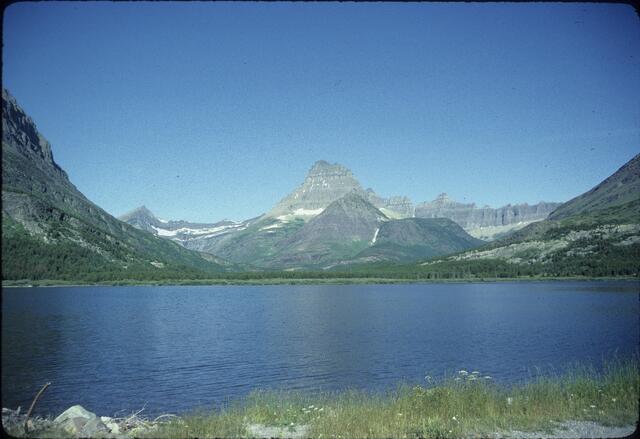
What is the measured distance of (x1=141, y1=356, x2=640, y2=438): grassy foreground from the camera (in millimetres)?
17312

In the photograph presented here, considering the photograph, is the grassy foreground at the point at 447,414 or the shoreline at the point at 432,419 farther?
the grassy foreground at the point at 447,414

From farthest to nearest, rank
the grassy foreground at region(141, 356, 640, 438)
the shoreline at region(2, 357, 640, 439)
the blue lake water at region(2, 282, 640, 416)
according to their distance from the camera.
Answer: the blue lake water at region(2, 282, 640, 416), the grassy foreground at region(141, 356, 640, 438), the shoreline at region(2, 357, 640, 439)

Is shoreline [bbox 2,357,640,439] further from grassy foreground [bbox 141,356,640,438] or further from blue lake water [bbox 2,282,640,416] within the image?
blue lake water [bbox 2,282,640,416]

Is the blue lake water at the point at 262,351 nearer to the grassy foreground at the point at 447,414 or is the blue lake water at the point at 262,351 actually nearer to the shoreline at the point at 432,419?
the shoreline at the point at 432,419

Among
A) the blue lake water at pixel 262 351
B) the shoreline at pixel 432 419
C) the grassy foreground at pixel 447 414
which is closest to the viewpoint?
the shoreline at pixel 432 419

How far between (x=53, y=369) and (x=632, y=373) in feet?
147

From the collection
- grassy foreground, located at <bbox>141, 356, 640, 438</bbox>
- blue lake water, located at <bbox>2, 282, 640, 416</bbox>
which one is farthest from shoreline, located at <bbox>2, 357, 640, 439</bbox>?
blue lake water, located at <bbox>2, 282, 640, 416</bbox>

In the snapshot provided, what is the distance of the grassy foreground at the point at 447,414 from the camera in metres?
17.3

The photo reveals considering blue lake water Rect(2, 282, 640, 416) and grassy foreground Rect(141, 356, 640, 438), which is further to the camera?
blue lake water Rect(2, 282, 640, 416)

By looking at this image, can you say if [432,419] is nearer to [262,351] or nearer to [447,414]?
[447,414]

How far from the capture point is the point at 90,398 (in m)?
35.4

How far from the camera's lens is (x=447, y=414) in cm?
1997

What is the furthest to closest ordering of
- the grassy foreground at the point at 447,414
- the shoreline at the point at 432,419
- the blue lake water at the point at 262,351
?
the blue lake water at the point at 262,351 → the grassy foreground at the point at 447,414 → the shoreline at the point at 432,419

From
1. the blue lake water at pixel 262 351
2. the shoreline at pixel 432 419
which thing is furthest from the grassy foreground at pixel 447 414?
the blue lake water at pixel 262 351
